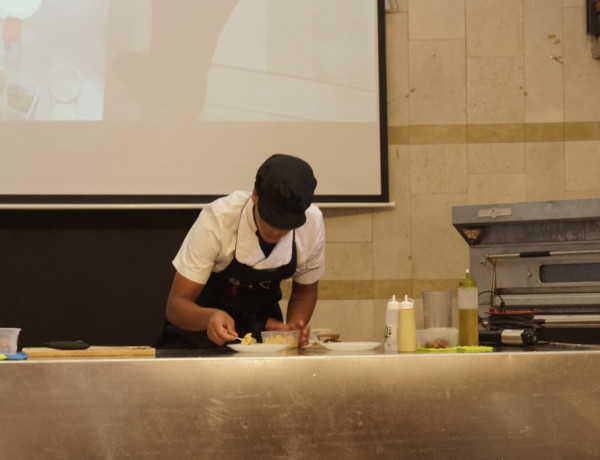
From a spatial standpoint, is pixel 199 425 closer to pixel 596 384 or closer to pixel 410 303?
pixel 410 303

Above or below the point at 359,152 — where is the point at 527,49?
above

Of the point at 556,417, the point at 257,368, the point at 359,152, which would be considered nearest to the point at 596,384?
the point at 556,417

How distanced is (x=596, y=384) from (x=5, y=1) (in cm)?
404

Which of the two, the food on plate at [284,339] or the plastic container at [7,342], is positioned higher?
the plastic container at [7,342]

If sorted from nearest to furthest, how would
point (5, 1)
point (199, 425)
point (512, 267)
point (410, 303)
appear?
point (199, 425)
point (410, 303)
point (512, 267)
point (5, 1)

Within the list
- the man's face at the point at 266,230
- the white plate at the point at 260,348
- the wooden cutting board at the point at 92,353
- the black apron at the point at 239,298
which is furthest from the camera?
the black apron at the point at 239,298

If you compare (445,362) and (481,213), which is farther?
(481,213)

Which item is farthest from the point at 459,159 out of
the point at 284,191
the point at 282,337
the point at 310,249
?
the point at 282,337

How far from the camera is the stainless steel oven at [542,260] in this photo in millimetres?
3332

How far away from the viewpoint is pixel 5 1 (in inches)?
186

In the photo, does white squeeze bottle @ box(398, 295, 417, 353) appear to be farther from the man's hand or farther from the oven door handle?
the oven door handle

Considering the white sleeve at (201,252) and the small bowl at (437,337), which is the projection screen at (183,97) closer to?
the white sleeve at (201,252)

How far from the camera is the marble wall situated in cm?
491

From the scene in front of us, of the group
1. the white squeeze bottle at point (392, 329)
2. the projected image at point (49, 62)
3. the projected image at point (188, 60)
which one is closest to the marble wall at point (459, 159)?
the projected image at point (188, 60)
